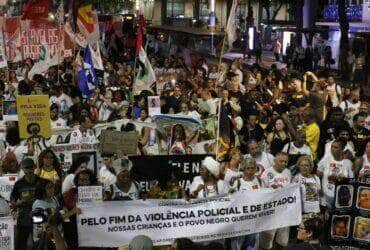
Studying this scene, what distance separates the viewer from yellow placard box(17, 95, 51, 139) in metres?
9.29

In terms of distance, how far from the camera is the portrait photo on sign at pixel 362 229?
6.86 m

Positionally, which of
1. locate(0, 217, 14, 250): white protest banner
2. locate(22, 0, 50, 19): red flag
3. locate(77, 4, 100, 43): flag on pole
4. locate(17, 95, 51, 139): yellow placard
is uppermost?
locate(22, 0, 50, 19): red flag

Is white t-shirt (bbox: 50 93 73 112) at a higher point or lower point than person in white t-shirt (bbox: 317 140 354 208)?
higher

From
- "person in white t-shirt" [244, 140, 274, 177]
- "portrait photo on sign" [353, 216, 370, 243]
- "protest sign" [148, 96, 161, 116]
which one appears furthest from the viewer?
"protest sign" [148, 96, 161, 116]

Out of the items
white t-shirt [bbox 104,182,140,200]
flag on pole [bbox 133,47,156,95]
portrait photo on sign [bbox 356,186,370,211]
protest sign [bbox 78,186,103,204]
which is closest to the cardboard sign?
white t-shirt [bbox 104,182,140,200]

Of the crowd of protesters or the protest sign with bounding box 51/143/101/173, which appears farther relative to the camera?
the protest sign with bounding box 51/143/101/173

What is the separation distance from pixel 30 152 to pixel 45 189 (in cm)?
226

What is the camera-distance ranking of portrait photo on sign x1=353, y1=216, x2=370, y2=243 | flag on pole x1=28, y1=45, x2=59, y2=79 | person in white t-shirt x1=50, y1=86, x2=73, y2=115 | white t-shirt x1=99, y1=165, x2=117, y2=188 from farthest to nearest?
1. flag on pole x1=28, y1=45, x2=59, y2=79
2. person in white t-shirt x1=50, y1=86, x2=73, y2=115
3. white t-shirt x1=99, y1=165, x2=117, y2=188
4. portrait photo on sign x1=353, y1=216, x2=370, y2=243

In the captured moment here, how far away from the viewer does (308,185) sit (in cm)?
757

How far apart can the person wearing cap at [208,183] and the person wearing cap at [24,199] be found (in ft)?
5.48

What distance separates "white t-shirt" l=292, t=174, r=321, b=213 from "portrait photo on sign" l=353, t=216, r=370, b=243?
60 centimetres

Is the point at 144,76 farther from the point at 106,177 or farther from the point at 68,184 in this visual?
the point at 68,184

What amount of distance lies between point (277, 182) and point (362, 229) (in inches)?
46.1

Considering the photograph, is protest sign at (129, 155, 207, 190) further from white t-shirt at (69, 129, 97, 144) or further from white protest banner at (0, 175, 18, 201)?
white t-shirt at (69, 129, 97, 144)
